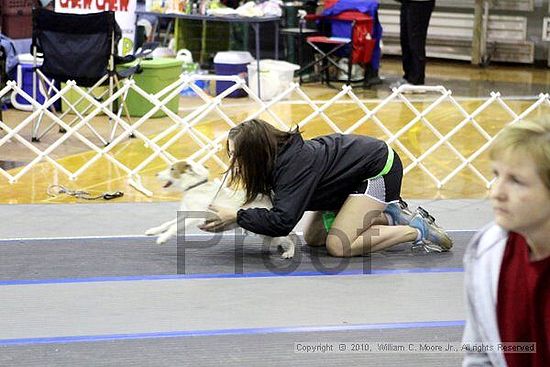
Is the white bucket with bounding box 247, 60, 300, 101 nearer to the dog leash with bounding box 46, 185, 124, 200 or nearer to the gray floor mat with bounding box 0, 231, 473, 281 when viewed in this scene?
the dog leash with bounding box 46, 185, 124, 200

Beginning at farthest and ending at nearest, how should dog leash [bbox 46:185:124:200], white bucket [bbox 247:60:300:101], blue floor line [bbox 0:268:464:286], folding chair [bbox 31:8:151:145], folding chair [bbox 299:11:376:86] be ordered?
folding chair [bbox 299:11:376:86]
white bucket [bbox 247:60:300:101]
folding chair [bbox 31:8:151:145]
dog leash [bbox 46:185:124:200]
blue floor line [bbox 0:268:464:286]

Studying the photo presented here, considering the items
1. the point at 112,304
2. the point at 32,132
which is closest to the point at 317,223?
the point at 112,304

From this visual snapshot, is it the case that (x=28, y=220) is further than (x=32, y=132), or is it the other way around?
(x=32, y=132)

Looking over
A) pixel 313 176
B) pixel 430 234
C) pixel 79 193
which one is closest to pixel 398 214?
pixel 430 234

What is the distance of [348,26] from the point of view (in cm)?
926

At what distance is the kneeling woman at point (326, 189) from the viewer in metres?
3.45

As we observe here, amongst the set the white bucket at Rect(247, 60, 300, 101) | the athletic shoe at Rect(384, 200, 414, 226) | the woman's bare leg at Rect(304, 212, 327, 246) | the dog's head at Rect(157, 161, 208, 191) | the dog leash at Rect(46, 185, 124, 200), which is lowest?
the dog leash at Rect(46, 185, 124, 200)

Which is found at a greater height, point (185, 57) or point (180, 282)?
point (185, 57)

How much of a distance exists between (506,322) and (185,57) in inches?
302

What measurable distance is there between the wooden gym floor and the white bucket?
201 millimetres

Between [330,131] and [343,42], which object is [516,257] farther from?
[343,42]

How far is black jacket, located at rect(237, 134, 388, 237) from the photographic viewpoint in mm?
3451

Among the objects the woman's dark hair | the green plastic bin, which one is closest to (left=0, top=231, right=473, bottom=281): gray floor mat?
the woman's dark hair

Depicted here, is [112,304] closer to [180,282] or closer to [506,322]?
[180,282]
